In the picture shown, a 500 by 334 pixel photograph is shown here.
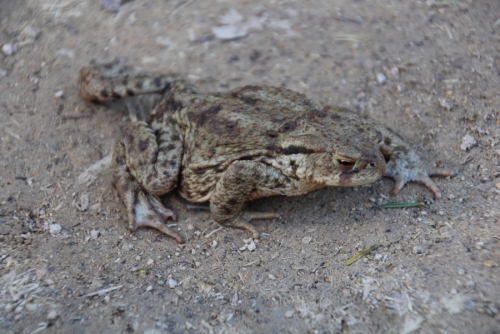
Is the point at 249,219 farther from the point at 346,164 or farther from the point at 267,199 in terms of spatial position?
the point at 346,164

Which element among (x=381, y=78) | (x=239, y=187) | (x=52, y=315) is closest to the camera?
(x=52, y=315)

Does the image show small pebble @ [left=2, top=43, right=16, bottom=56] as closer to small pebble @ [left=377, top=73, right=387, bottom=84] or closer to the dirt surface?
the dirt surface

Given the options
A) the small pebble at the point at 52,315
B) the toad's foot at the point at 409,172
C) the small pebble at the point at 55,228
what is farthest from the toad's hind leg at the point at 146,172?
the toad's foot at the point at 409,172

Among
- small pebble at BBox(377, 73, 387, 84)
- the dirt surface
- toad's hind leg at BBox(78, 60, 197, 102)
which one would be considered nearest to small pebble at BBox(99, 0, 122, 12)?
the dirt surface

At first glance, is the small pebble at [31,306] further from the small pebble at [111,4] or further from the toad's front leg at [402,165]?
the small pebble at [111,4]

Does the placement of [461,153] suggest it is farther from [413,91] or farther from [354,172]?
[354,172]

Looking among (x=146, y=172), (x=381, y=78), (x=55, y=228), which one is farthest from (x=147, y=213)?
(x=381, y=78)
